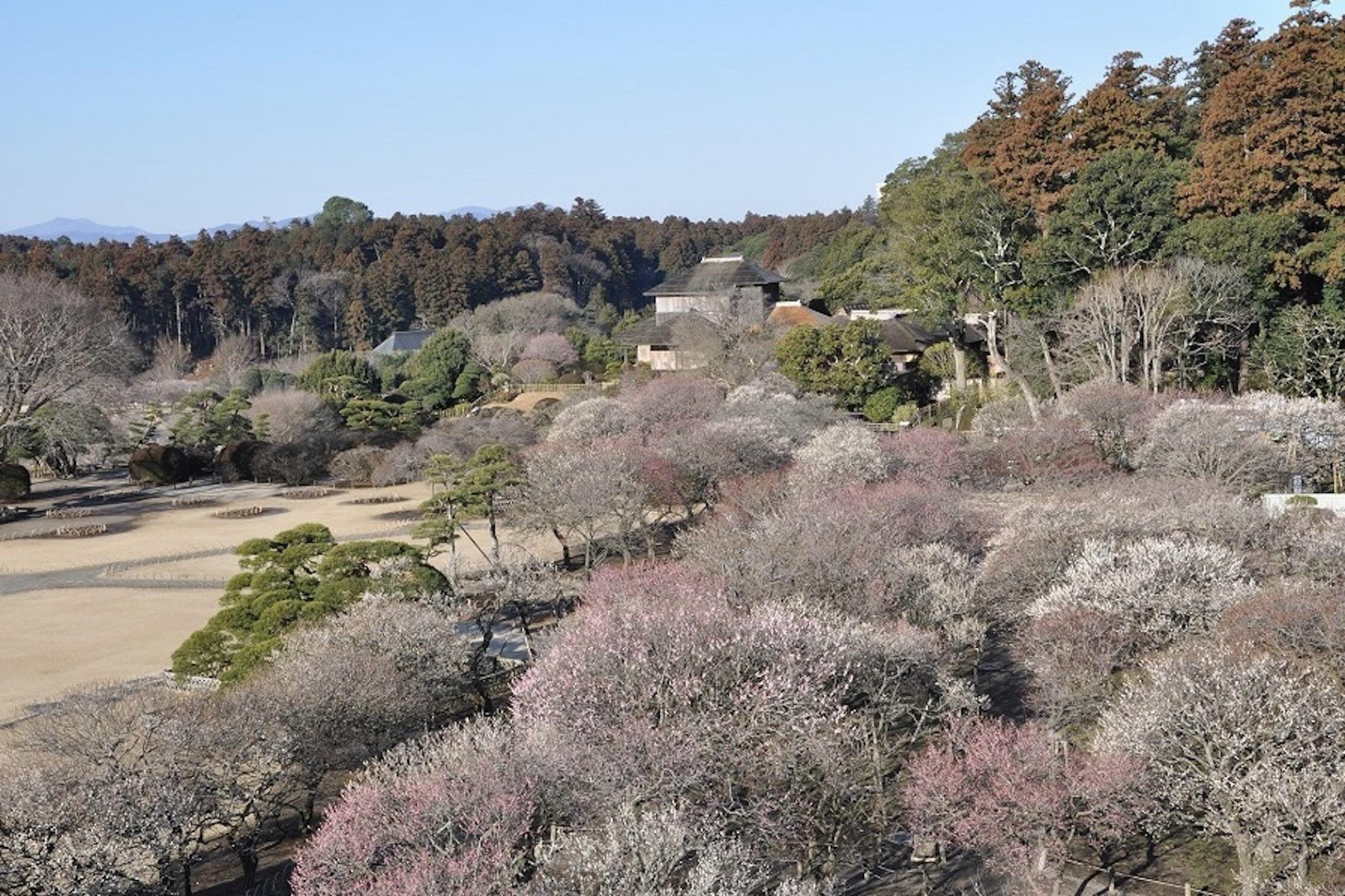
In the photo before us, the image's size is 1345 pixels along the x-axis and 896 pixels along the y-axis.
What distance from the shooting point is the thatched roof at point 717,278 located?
4922 centimetres

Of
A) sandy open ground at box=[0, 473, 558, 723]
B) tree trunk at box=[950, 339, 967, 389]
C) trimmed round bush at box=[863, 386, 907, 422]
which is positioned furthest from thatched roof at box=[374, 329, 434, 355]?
tree trunk at box=[950, 339, 967, 389]

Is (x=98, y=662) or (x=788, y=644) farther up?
(x=788, y=644)

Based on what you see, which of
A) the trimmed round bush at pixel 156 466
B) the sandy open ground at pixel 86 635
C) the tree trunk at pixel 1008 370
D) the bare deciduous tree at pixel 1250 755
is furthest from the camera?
the trimmed round bush at pixel 156 466

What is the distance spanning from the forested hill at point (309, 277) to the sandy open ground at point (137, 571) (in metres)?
32.3

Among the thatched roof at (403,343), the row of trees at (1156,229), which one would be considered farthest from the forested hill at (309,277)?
the row of trees at (1156,229)

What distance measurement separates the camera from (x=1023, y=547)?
54.9ft

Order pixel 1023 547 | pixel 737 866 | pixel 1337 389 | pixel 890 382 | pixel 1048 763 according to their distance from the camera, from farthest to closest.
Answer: pixel 890 382
pixel 1337 389
pixel 1023 547
pixel 1048 763
pixel 737 866

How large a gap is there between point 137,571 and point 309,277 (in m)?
48.5

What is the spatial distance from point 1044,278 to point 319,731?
26.6 meters

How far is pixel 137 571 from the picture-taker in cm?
2673

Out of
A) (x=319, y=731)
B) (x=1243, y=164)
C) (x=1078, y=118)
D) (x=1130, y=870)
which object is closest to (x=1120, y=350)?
(x=1243, y=164)

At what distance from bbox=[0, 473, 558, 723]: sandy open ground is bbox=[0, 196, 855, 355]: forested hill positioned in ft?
106

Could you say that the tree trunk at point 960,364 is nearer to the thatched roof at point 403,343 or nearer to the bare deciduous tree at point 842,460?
the bare deciduous tree at point 842,460

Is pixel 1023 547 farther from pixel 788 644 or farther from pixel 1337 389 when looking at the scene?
pixel 1337 389
